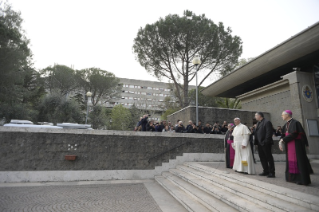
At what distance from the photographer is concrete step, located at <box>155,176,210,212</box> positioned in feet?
12.8

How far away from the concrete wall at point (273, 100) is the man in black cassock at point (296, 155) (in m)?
9.08

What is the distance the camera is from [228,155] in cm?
654

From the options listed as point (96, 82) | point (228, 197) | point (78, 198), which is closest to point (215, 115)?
point (228, 197)

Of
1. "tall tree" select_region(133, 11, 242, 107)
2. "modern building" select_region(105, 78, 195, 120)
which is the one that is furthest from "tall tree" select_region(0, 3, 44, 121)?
"modern building" select_region(105, 78, 195, 120)

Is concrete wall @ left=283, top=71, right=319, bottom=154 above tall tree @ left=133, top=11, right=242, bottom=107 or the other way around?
the other way around

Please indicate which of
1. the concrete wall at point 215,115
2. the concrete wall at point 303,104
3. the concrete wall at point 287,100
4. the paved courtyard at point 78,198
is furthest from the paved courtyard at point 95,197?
the concrete wall at point 215,115

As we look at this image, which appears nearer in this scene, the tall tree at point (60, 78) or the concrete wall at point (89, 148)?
the concrete wall at point (89, 148)

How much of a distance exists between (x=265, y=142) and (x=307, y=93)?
315 inches

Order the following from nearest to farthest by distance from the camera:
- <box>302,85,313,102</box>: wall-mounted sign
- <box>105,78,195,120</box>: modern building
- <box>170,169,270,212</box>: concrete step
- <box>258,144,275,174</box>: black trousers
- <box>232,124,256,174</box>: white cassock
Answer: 1. <box>170,169,270,212</box>: concrete step
2. <box>258,144,275,174</box>: black trousers
3. <box>232,124,256,174</box>: white cassock
4. <box>302,85,313,102</box>: wall-mounted sign
5. <box>105,78,195,120</box>: modern building

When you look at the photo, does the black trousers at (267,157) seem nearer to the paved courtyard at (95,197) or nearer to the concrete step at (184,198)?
the paved courtyard at (95,197)

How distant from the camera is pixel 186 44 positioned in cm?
1872

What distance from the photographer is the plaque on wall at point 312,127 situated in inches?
389

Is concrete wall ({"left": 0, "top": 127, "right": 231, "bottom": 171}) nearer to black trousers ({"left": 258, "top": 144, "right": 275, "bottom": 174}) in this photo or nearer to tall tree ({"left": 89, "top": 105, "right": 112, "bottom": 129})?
black trousers ({"left": 258, "top": 144, "right": 275, "bottom": 174})

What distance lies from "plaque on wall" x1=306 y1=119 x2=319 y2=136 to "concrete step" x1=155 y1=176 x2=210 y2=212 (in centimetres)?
852
